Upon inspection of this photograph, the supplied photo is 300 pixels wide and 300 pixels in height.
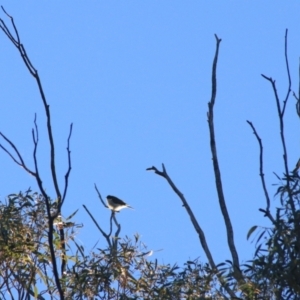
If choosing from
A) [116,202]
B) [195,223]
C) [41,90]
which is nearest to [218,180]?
[195,223]

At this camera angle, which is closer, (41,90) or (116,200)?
(41,90)

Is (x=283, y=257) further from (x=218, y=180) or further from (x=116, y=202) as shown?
(x=116, y=202)

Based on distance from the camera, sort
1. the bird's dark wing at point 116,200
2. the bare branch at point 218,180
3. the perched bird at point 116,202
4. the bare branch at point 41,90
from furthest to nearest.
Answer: the bird's dark wing at point 116,200
the perched bird at point 116,202
the bare branch at point 218,180
the bare branch at point 41,90

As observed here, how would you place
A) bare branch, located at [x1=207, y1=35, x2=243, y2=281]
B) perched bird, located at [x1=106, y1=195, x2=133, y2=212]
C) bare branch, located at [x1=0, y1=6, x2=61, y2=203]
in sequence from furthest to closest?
perched bird, located at [x1=106, y1=195, x2=133, y2=212], bare branch, located at [x1=207, y1=35, x2=243, y2=281], bare branch, located at [x1=0, y1=6, x2=61, y2=203]

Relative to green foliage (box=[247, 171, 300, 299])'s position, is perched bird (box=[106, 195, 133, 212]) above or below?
above

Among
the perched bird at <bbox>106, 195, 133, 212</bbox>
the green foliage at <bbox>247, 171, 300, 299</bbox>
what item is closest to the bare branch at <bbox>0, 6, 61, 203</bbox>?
the green foliage at <bbox>247, 171, 300, 299</bbox>

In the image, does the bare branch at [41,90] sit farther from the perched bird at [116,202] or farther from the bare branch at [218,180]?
the perched bird at [116,202]

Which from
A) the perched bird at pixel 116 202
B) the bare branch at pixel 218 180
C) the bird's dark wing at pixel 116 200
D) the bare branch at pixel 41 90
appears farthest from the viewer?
the bird's dark wing at pixel 116 200

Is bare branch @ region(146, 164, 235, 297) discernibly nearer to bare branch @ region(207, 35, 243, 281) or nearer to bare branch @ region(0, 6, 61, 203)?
bare branch @ region(207, 35, 243, 281)

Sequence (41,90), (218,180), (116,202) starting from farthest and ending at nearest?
(116,202)
(218,180)
(41,90)

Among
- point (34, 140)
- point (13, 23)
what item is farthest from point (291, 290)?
point (13, 23)

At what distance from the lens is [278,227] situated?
484 centimetres

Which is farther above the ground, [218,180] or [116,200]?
[116,200]

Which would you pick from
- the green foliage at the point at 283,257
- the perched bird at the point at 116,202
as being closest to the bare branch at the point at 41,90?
the green foliage at the point at 283,257
